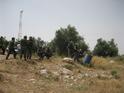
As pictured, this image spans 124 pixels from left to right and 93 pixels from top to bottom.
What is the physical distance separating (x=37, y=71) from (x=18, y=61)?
170cm

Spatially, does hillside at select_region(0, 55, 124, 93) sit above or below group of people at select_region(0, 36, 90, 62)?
below

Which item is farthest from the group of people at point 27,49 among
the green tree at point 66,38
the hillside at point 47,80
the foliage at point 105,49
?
the foliage at point 105,49

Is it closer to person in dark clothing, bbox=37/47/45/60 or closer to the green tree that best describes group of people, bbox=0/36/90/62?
person in dark clothing, bbox=37/47/45/60

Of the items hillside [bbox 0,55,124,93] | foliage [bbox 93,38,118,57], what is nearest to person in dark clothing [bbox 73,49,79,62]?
hillside [bbox 0,55,124,93]

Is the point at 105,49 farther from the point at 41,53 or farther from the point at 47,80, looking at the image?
the point at 47,80

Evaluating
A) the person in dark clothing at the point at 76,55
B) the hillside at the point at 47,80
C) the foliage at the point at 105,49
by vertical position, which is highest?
the foliage at the point at 105,49

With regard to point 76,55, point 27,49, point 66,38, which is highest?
point 66,38

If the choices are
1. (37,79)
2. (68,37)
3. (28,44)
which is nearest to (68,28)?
(68,37)

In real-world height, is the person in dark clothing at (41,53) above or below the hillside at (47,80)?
above

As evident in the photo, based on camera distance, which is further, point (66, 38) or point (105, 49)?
point (105, 49)

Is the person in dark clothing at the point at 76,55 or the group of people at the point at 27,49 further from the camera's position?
the person in dark clothing at the point at 76,55

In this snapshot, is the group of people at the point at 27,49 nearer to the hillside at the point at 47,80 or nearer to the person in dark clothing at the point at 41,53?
the person in dark clothing at the point at 41,53

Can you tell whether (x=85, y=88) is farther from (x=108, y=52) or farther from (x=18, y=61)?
(x=108, y=52)

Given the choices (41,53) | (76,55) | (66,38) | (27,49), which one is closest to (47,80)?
(27,49)
